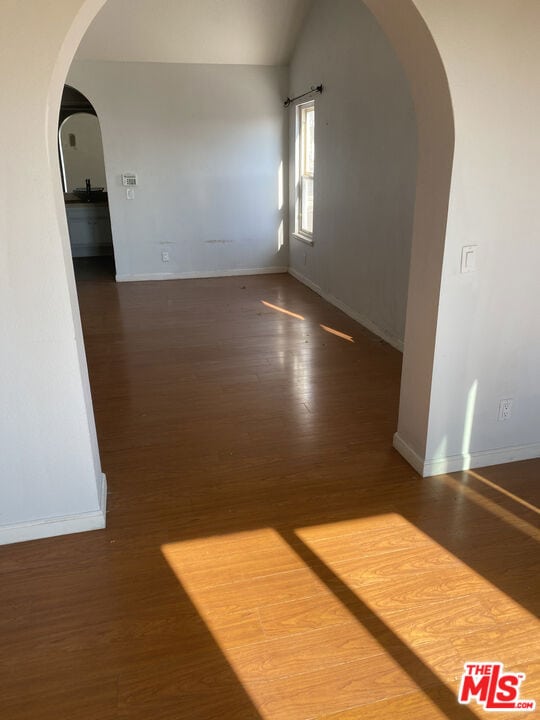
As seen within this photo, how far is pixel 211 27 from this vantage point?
5695 mm

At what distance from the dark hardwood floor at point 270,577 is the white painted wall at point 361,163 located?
4.72 ft

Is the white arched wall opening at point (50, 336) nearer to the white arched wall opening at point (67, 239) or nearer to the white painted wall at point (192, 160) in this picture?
the white arched wall opening at point (67, 239)

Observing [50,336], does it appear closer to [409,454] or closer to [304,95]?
[409,454]

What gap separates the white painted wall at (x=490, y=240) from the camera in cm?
201

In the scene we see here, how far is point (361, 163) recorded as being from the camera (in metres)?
4.68

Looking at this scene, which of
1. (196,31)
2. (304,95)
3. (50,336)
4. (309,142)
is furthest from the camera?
(309,142)

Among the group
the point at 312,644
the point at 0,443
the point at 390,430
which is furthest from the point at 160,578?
the point at 390,430

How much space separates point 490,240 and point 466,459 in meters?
1.09

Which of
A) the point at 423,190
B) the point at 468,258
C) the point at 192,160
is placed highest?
the point at 192,160

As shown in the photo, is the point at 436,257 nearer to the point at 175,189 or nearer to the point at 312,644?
the point at 312,644

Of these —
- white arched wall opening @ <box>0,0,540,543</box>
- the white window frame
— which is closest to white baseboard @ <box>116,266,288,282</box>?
the white window frame

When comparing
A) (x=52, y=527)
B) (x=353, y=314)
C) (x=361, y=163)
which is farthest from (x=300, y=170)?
(x=52, y=527)

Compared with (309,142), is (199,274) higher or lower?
lower

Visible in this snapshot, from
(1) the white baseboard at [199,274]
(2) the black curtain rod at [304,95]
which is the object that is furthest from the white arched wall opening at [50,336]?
(1) the white baseboard at [199,274]
